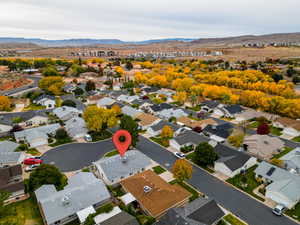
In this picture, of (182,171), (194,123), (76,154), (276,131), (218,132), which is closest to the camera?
(182,171)

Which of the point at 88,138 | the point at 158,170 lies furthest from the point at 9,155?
the point at 158,170

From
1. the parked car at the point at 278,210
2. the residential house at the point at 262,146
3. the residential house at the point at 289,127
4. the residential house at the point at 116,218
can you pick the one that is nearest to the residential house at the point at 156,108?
the residential house at the point at 262,146

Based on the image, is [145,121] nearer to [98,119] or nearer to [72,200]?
[98,119]

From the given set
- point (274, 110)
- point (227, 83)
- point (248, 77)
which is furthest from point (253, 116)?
point (248, 77)

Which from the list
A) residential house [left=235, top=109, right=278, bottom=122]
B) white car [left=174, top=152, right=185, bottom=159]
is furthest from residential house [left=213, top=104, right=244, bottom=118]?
white car [left=174, top=152, right=185, bottom=159]

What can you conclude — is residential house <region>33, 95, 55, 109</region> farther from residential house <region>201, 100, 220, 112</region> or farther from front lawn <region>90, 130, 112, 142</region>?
residential house <region>201, 100, 220, 112</region>
